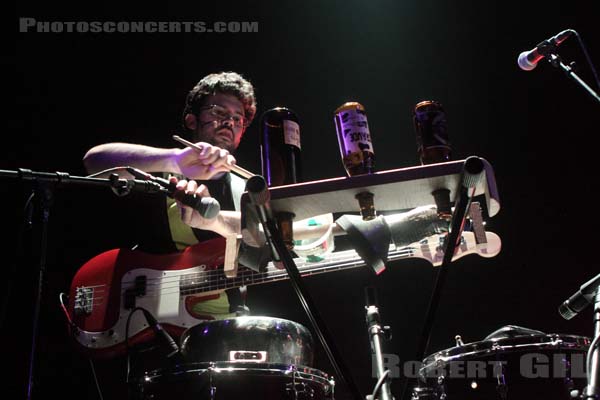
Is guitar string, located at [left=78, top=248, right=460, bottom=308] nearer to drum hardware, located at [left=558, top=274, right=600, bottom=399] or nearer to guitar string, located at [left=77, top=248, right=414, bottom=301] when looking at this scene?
guitar string, located at [left=77, top=248, right=414, bottom=301]

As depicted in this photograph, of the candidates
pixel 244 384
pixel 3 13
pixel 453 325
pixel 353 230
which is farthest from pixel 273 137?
pixel 3 13

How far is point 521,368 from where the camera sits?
1682mm

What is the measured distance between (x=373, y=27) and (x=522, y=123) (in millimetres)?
1149

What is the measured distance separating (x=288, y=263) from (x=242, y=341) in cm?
57

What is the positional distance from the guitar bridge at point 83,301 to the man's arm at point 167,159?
579mm

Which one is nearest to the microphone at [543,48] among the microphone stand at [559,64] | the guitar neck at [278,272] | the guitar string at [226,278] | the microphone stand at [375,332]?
the microphone stand at [559,64]

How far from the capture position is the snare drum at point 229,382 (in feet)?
4.93

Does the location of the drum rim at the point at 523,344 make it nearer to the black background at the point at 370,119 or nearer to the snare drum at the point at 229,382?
the snare drum at the point at 229,382

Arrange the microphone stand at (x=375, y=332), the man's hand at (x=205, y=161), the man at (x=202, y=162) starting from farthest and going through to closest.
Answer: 1. the man at (x=202, y=162)
2. the man's hand at (x=205, y=161)
3. the microphone stand at (x=375, y=332)

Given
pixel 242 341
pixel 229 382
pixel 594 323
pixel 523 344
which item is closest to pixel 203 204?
pixel 242 341

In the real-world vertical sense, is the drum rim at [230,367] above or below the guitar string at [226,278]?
below

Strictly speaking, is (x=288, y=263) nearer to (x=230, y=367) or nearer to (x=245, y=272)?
(x=230, y=367)

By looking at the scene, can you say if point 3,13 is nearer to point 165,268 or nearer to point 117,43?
point 117,43

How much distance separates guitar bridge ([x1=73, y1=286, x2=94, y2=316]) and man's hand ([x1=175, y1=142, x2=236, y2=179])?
795mm
